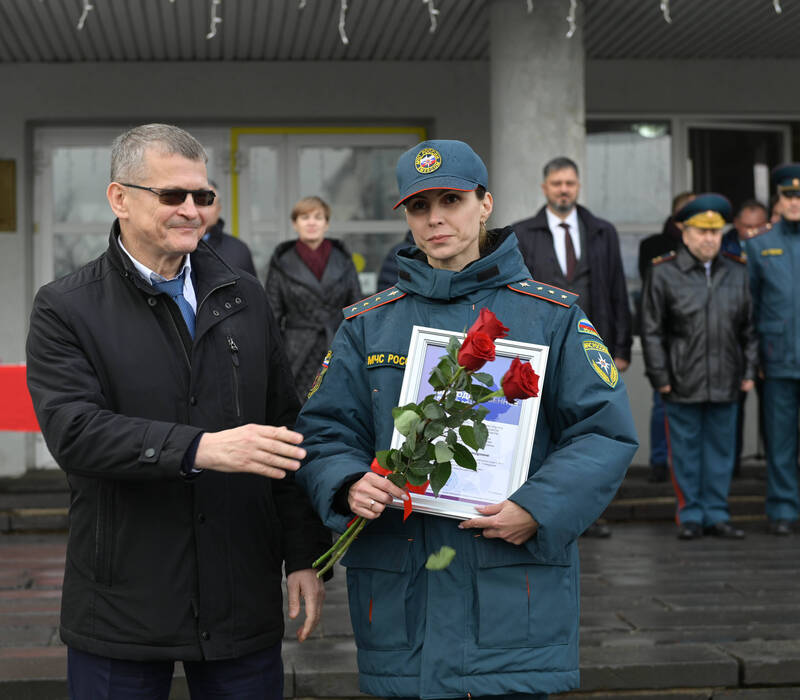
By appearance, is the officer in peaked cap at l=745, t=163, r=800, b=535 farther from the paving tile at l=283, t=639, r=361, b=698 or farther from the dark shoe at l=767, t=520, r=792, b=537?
the paving tile at l=283, t=639, r=361, b=698

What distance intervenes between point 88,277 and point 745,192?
32.7ft

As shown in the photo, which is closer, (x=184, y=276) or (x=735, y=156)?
(x=184, y=276)

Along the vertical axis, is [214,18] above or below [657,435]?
above

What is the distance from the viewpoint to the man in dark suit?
772 centimetres

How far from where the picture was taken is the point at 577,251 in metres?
7.84

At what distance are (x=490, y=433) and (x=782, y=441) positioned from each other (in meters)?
5.96

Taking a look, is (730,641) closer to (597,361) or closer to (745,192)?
(597,361)

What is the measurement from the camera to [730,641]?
215 inches

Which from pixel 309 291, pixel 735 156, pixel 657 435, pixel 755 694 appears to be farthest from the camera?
pixel 735 156

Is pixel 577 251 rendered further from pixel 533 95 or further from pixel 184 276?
pixel 184 276

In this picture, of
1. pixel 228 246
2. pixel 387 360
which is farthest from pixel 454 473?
pixel 228 246

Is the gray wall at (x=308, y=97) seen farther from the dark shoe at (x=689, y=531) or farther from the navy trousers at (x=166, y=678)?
the navy trousers at (x=166, y=678)

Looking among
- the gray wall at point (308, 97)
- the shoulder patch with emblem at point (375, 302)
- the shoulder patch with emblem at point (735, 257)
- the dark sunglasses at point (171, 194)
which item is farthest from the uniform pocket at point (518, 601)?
the gray wall at point (308, 97)

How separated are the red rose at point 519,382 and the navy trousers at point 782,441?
20.1ft
